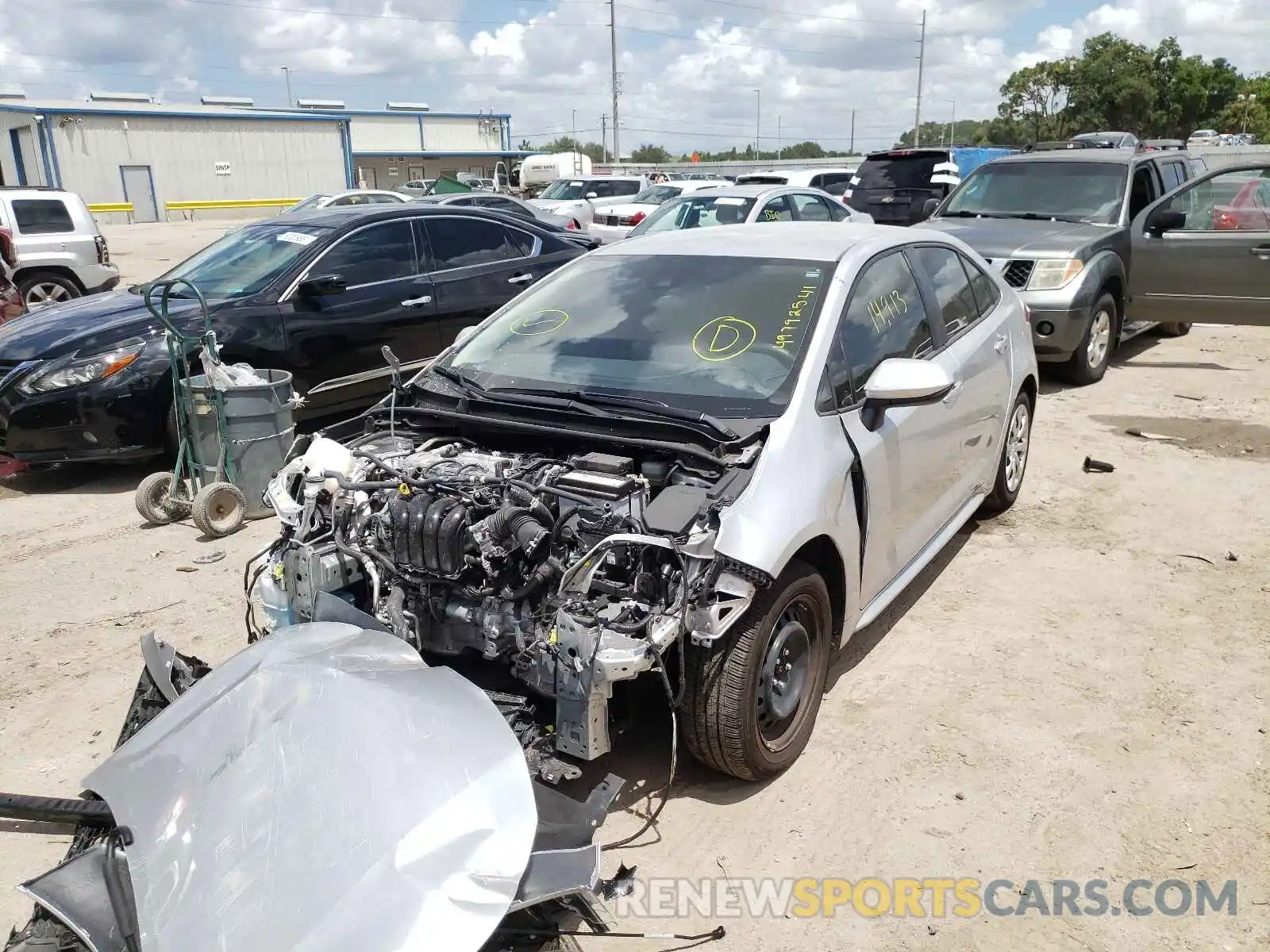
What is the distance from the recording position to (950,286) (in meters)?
4.64

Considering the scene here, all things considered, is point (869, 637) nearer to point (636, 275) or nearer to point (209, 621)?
point (636, 275)

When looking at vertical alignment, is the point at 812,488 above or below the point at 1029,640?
above

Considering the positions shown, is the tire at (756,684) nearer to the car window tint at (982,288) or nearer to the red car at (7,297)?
the car window tint at (982,288)

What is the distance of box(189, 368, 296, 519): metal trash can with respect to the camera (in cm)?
571

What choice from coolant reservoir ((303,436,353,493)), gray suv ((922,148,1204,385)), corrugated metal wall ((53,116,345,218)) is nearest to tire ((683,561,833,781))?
coolant reservoir ((303,436,353,493))

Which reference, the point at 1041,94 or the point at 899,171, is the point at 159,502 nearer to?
the point at 899,171

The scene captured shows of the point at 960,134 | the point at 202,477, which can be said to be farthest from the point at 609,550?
the point at 960,134

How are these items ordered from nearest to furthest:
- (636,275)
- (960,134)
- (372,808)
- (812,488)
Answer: (372,808) → (812,488) → (636,275) → (960,134)

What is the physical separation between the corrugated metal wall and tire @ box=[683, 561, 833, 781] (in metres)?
44.6

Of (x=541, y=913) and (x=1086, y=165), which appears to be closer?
(x=541, y=913)

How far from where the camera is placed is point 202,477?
19.5 feet

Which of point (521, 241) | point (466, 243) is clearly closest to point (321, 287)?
point (466, 243)

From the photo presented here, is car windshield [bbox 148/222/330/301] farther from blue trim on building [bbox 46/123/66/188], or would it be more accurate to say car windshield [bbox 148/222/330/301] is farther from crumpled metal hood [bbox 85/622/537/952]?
blue trim on building [bbox 46/123/66/188]

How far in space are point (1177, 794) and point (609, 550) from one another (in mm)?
2117
